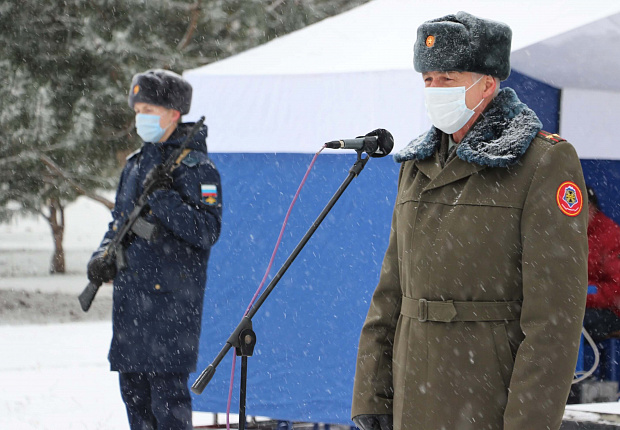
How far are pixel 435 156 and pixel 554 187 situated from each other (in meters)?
0.35

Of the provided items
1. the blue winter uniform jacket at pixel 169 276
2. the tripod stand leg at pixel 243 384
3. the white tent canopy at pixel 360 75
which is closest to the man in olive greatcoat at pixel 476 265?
the tripod stand leg at pixel 243 384

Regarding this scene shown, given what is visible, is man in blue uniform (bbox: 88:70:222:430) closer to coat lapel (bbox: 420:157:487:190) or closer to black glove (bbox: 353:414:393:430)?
black glove (bbox: 353:414:393:430)

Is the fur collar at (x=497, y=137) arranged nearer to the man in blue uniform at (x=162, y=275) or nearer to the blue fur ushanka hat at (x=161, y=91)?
the man in blue uniform at (x=162, y=275)

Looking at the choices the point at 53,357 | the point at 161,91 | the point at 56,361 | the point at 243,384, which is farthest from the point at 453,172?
the point at 53,357

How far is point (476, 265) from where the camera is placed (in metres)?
2.03

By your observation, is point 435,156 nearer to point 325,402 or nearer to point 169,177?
point 169,177

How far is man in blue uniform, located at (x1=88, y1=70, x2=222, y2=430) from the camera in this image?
3785 millimetres

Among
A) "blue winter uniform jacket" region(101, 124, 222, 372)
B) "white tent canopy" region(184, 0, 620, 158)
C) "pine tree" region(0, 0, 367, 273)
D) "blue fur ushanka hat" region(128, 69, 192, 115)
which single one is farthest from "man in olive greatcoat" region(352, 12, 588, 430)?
Answer: "pine tree" region(0, 0, 367, 273)

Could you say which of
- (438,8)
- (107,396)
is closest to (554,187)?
(438,8)

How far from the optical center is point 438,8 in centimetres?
602

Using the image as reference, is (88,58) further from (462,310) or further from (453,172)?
(462,310)

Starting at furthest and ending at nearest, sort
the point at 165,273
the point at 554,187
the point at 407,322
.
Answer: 1. the point at 165,273
2. the point at 407,322
3. the point at 554,187

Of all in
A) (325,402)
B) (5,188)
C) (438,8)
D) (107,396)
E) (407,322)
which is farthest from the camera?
(5,188)

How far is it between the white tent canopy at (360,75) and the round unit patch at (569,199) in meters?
2.83
